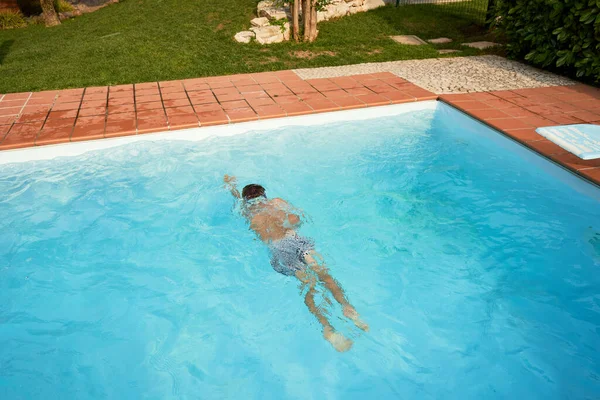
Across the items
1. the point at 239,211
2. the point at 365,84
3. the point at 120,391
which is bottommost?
the point at 120,391

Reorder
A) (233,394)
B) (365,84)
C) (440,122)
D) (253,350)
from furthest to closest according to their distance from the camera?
(365,84) → (440,122) → (253,350) → (233,394)

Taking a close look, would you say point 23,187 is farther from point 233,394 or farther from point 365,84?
point 365,84

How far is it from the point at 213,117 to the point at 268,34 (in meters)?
4.20

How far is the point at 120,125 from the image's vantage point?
6.06 meters

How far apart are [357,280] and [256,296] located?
0.94 meters

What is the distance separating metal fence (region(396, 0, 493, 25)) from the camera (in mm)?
11828

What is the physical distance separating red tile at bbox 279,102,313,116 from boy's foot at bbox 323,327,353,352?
3.76m

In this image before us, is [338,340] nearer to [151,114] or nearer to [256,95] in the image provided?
[151,114]

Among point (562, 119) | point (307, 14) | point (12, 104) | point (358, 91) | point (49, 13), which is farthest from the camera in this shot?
point (49, 13)

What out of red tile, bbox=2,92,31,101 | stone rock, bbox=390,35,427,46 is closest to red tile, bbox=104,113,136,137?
red tile, bbox=2,92,31,101

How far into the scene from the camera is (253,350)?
11.5 feet

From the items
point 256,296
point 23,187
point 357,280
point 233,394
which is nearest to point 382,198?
point 357,280

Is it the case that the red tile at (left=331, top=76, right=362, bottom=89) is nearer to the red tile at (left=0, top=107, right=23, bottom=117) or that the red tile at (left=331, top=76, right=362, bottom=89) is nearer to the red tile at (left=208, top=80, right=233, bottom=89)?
the red tile at (left=208, top=80, right=233, bottom=89)

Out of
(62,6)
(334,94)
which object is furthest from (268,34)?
(62,6)
